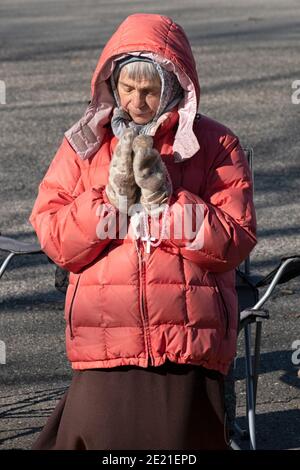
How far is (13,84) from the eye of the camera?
37.1 ft

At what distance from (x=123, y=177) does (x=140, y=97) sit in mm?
334

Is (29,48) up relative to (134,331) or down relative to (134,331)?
down

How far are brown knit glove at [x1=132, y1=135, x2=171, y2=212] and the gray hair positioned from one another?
11.5 inches

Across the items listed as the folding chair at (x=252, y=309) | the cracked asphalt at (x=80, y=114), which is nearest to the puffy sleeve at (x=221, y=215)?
the folding chair at (x=252, y=309)

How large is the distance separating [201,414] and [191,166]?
0.80m

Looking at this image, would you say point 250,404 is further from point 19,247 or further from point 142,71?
point 142,71

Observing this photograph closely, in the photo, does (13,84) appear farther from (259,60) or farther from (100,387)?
(100,387)

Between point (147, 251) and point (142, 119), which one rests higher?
point (142, 119)

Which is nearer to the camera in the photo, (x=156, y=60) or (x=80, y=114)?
(x=156, y=60)

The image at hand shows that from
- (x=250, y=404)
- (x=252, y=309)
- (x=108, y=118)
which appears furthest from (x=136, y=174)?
(x=250, y=404)

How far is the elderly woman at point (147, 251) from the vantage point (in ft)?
11.6

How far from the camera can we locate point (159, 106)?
3695 millimetres

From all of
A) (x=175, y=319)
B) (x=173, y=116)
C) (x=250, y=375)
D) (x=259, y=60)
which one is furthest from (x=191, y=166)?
(x=259, y=60)

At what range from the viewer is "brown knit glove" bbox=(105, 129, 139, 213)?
3477mm
